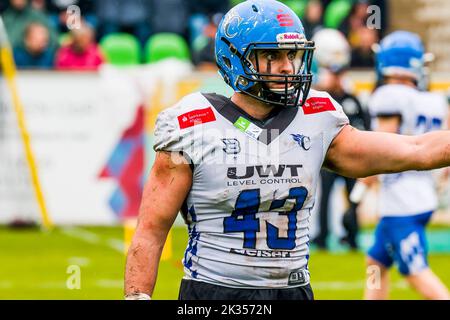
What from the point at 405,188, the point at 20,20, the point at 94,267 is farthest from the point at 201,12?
the point at 405,188

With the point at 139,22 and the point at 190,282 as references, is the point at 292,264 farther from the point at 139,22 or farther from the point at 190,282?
the point at 139,22

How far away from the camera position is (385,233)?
727cm

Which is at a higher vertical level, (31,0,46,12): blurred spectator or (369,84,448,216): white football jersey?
(31,0,46,12): blurred spectator

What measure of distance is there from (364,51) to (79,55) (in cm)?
376

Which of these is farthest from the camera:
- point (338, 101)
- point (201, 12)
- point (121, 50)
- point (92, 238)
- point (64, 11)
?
point (201, 12)

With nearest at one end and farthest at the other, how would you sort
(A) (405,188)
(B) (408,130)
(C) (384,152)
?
(C) (384,152)
(A) (405,188)
(B) (408,130)

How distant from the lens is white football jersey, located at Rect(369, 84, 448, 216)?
7.30m

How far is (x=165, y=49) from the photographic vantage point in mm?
14961

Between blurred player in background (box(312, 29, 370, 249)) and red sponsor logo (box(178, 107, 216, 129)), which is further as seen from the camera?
blurred player in background (box(312, 29, 370, 249))

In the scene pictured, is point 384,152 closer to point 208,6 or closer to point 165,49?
point 165,49

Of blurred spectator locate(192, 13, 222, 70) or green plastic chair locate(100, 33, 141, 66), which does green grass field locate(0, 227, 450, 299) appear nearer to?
blurred spectator locate(192, 13, 222, 70)

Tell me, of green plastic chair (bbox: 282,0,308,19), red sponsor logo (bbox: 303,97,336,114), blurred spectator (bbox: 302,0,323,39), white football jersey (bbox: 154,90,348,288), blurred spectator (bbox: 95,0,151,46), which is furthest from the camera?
blurred spectator (bbox: 95,0,151,46)

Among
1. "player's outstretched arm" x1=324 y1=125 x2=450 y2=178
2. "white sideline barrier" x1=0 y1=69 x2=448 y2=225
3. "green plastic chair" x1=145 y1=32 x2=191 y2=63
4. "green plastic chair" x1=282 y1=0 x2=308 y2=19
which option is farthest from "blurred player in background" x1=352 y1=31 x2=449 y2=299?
"green plastic chair" x1=282 y1=0 x2=308 y2=19
